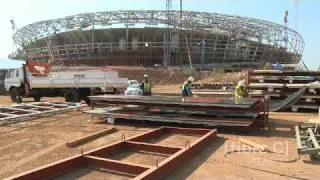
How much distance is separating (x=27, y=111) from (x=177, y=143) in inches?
311

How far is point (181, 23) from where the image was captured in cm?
6078

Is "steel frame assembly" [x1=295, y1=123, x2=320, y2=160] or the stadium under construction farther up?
the stadium under construction

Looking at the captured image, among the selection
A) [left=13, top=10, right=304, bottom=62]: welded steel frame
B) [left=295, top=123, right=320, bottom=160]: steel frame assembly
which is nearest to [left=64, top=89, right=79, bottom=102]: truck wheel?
[left=295, top=123, right=320, bottom=160]: steel frame assembly

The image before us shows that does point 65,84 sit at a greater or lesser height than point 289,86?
lesser

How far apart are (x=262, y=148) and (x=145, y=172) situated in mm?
3825

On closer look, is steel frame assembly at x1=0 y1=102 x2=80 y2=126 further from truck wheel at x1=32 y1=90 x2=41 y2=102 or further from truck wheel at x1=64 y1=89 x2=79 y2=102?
truck wheel at x1=32 y1=90 x2=41 y2=102

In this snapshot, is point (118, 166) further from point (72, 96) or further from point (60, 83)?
point (60, 83)

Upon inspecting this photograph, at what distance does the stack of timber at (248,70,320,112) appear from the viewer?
16.7m

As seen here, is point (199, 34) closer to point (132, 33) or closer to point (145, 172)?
point (132, 33)

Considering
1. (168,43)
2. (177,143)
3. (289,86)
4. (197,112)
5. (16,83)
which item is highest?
A: (168,43)

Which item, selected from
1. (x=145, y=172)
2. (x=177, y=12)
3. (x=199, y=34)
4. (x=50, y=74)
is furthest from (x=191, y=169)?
(x=199, y=34)

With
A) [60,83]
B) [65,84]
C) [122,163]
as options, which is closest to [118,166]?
[122,163]

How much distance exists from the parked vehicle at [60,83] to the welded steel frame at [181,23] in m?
37.4

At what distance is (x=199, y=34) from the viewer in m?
65.0
